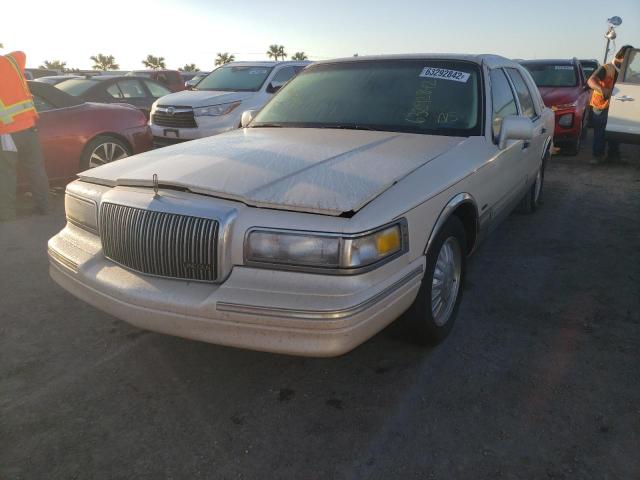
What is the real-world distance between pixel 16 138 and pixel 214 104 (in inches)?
137

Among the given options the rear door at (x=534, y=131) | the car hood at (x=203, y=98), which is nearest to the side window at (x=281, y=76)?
the car hood at (x=203, y=98)

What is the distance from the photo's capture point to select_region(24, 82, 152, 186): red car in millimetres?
6145

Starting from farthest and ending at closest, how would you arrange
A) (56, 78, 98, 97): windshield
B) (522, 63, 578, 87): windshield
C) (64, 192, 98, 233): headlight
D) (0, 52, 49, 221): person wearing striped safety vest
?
(522, 63, 578, 87): windshield, (56, 78, 98, 97): windshield, (0, 52, 49, 221): person wearing striped safety vest, (64, 192, 98, 233): headlight

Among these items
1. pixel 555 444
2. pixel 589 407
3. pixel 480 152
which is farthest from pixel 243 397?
pixel 480 152

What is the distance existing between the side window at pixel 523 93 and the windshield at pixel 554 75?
571 cm

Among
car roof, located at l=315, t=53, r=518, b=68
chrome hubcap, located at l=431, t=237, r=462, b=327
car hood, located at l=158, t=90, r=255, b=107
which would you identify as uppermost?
car roof, located at l=315, t=53, r=518, b=68

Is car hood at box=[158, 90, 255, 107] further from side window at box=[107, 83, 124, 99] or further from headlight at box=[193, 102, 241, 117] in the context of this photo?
side window at box=[107, 83, 124, 99]

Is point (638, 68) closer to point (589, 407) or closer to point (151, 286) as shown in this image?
point (589, 407)

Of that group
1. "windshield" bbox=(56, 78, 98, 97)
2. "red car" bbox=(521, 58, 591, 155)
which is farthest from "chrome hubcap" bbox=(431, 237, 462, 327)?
"windshield" bbox=(56, 78, 98, 97)

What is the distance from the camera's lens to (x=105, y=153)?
6730mm

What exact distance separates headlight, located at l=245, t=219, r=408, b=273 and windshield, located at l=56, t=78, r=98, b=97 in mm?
8012

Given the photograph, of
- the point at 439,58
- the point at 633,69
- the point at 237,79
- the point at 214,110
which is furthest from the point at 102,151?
the point at 633,69

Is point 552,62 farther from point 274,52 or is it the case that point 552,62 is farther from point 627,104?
point 274,52

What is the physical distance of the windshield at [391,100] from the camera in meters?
3.41
